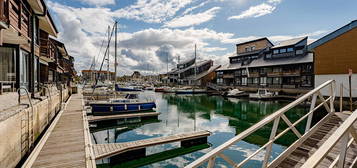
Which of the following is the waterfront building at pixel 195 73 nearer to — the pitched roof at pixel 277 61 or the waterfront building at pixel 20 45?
the pitched roof at pixel 277 61

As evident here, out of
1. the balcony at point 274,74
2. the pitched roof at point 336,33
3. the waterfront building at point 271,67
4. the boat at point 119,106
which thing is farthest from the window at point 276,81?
the boat at point 119,106

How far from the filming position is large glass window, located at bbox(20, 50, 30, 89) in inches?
476

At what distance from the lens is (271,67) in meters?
42.3

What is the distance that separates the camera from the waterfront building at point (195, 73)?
6494cm

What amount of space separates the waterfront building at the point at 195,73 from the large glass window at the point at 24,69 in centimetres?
5089

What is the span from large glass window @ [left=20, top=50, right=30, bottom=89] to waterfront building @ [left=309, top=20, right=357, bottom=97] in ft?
100

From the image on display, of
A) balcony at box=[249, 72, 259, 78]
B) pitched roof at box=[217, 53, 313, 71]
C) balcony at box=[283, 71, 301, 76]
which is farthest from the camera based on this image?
balcony at box=[249, 72, 259, 78]

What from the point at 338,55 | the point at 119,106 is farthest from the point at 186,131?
the point at 338,55

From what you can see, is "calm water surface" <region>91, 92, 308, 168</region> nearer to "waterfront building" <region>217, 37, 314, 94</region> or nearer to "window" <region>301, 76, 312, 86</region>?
"window" <region>301, 76, 312, 86</region>

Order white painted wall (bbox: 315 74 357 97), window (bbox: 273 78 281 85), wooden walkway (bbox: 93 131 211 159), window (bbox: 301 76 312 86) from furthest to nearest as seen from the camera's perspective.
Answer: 1. window (bbox: 273 78 281 85)
2. window (bbox: 301 76 312 86)
3. white painted wall (bbox: 315 74 357 97)
4. wooden walkway (bbox: 93 131 211 159)

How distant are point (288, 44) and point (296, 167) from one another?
45.2 meters

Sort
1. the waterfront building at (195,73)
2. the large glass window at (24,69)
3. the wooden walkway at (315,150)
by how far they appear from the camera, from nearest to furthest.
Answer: the wooden walkway at (315,150), the large glass window at (24,69), the waterfront building at (195,73)

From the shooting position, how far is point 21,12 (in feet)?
37.1

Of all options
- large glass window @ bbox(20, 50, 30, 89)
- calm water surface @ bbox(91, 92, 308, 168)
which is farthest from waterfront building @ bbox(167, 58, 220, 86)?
large glass window @ bbox(20, 50, 30, 89)
